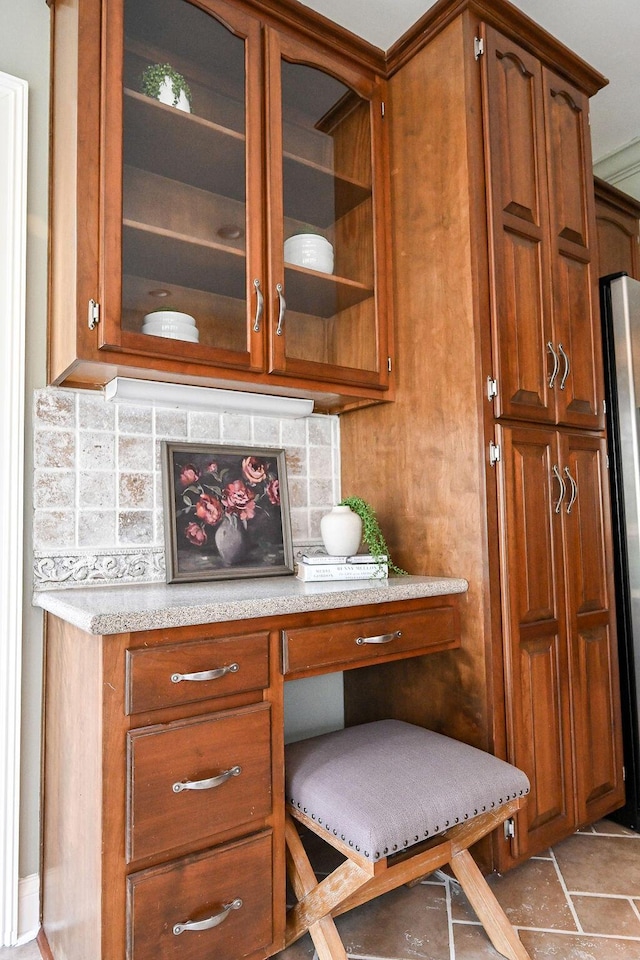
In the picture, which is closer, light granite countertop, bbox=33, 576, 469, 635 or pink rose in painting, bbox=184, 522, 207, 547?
light granite countertop, bbox=33, 576, 469, 635

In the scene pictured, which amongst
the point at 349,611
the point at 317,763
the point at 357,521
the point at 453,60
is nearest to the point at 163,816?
the point at 317,763

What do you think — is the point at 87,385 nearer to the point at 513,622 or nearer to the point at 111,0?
the point at 111,0

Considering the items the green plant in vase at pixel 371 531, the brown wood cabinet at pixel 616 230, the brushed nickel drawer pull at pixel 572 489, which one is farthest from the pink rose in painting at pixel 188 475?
the brown wood cabinet at pixel 616 230

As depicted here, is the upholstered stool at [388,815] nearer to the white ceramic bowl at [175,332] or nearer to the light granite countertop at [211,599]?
the light granite countertop at [211,599]

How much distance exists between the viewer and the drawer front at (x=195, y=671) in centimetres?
117

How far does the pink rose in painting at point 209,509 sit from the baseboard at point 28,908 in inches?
40.1

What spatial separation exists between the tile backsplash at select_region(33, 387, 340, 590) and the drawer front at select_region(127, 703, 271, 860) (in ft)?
2.07

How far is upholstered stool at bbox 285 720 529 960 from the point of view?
1.21 meters

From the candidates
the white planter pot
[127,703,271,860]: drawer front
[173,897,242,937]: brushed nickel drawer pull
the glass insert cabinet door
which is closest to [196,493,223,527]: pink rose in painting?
the glass insert cabinet door

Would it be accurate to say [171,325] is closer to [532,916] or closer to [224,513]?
[224,513]

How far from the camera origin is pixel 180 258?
161cm

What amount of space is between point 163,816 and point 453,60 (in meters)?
2.11

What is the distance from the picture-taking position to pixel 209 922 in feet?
3.97

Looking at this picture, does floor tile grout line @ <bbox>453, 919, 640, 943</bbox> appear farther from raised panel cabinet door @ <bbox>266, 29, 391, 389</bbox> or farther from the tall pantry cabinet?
raised panel cabinet door @ <bbox>266, 29, 391, 389</bbox>
